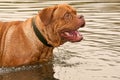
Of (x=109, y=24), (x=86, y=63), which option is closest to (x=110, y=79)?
(x=86, y=63)

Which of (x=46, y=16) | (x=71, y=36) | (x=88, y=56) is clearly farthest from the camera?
(x=88, y=56)

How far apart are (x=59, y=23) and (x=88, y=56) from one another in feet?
5.66

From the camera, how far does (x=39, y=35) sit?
29.7ft

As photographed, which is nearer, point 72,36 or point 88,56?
point 72,36

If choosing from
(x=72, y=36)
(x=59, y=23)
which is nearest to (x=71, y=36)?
(x=72, y=36)

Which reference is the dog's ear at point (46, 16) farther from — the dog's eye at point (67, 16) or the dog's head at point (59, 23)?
the dog's eye at point (67, 16)

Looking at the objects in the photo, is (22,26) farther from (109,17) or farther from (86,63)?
(109,17)

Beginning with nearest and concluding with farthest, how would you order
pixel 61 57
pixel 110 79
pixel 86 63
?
pixel 110 79 → pixel 86 63 → pixel 61 57

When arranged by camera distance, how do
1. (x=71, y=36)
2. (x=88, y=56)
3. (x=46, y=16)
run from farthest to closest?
1. (x=88, y=56)
2. (x=71, y=36)
3. (x=46, y=16)

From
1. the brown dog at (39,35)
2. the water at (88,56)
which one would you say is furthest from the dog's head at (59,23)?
the water at (88,56)

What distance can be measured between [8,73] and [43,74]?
730 millimetres

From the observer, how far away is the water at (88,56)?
8984mm

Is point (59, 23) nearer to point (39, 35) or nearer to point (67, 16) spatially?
point (67, 16)

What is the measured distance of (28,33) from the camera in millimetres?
9141
